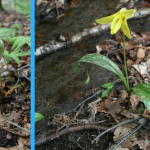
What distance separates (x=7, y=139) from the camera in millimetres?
1089

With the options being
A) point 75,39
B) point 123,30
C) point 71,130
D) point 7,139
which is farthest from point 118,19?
point 75,39

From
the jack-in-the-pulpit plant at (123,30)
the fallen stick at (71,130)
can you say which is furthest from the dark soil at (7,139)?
the jack-in-the-pulpit plant at (123,30)

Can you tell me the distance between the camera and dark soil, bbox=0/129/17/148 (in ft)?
3.43

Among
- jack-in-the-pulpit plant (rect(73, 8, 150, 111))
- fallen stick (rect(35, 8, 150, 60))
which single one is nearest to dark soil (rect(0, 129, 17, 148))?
jack-in-the-pulpit plant (rect(73, 8, 150, 111))

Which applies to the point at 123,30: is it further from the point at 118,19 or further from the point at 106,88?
the point at 106,88

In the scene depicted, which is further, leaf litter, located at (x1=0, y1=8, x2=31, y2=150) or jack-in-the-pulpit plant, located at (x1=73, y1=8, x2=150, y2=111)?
leaf litter, located at (x1=0, y1=8, x2=31, y2=150)

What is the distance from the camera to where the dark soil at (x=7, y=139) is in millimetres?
1044

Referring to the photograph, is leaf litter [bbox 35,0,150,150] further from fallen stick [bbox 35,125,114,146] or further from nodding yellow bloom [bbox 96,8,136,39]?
nodding yellow bloom [bbox 96,8,136,39]

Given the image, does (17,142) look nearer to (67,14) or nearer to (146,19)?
(146,19)

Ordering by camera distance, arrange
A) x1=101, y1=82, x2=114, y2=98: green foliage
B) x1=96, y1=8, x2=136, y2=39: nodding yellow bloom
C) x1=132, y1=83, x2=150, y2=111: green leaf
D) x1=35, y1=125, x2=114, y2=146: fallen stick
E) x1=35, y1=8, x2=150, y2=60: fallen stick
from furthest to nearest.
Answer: x1=35, y1=8, x2=150, y2=60: fallen stick < x1=101, y1=82, x2=114, y2=98: green foliage < x1=35, y1=125, x2=114, y2=146: fallen stick < x1=132, y1=83, x2=150, y2=111: green leaf < x1=96, y1=8, x2=136, y2=39: nodding yellow bloom

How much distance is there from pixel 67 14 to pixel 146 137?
2564 mm

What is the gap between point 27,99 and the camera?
1.55 m

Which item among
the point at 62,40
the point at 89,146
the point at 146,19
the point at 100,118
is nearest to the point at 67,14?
the point at 62,40

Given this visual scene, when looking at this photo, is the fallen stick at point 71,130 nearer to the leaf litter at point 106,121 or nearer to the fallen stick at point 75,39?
the leaf litter at point 106,121
